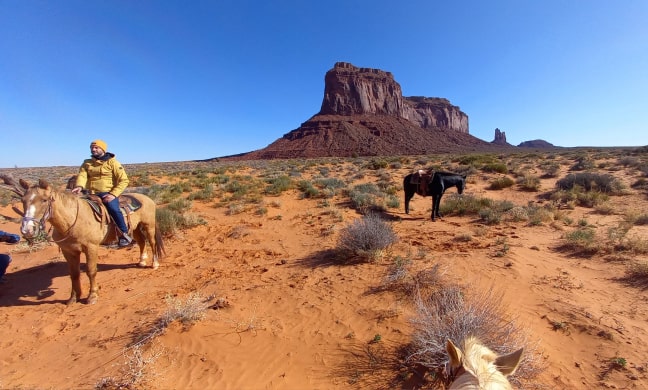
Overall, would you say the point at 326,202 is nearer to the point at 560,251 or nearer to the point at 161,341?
the point at 560,251

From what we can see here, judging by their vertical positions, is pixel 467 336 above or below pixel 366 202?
below

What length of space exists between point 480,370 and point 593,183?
13.4 metres

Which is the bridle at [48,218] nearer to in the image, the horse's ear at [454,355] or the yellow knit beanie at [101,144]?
the yellow knit beanie at [101,144]

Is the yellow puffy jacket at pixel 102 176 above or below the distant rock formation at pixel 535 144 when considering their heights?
below

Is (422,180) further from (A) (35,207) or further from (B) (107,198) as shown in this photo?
(A) (35,207)

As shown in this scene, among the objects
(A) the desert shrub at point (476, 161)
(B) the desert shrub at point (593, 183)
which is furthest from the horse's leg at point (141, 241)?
(A) the desert shrub at point (476, 161)

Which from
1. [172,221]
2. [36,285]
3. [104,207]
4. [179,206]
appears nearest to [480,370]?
[104,207]

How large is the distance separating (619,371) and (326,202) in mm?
8359

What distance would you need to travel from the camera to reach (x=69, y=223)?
4.00m

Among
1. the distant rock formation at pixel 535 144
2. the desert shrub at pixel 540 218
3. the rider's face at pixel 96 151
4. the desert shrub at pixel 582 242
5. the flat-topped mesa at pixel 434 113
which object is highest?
the flat-topped mesa at pixel 434 113

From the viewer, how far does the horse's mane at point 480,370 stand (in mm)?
1262

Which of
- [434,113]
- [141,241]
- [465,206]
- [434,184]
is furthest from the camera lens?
[434,113]

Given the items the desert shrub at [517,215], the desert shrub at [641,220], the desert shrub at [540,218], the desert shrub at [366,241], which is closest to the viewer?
the desert shrub at [366,241]

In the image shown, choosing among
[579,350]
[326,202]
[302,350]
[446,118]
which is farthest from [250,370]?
[446,118]
